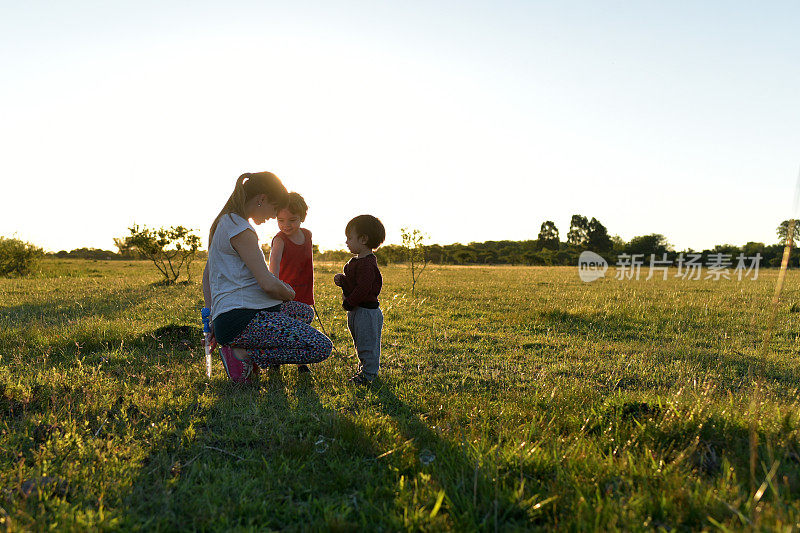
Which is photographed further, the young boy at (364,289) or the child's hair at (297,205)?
the child's hair at (297,205)

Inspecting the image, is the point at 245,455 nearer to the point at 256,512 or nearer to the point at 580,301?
the point at 256,512

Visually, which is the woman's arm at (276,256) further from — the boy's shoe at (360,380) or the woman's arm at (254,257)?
the boy's shoe at (360,380)

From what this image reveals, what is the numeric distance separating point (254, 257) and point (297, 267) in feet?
3.69

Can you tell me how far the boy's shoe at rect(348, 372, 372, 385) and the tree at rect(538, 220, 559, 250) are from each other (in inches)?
4537

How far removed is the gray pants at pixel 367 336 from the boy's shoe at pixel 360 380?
3 centimetres

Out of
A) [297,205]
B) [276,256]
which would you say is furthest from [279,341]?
[297,205]

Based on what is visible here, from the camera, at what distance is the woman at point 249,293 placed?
4.40 metres

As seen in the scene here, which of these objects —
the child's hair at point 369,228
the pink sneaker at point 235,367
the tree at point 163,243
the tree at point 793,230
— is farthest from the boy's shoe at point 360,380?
the tree at point 163,243

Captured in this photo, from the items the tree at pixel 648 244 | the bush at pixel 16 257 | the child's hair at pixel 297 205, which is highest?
the tree at pixel 648 244

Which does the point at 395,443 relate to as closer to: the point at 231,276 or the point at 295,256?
the point at 231,276

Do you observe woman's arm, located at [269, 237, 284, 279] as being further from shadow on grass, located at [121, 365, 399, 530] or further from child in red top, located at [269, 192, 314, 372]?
shadow on grass, located at [121, 365, 399, 530]

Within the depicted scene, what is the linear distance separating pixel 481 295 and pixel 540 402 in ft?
36.9

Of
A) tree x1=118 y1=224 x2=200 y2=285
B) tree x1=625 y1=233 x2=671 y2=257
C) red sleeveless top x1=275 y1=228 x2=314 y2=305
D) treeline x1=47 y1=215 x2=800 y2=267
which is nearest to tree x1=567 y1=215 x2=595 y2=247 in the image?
treeline x1=47 y1=215 x2=800 y2=267

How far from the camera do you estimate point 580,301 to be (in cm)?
1410
